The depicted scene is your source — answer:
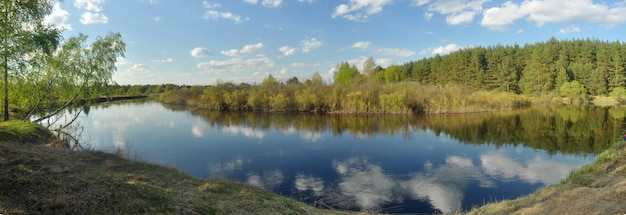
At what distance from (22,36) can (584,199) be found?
70.8ft

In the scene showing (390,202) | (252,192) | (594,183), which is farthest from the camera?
(390,202)

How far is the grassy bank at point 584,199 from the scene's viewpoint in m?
7.82

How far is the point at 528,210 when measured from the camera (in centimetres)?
870

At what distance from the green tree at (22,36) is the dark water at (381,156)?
6049mm

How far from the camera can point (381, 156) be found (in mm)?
21516

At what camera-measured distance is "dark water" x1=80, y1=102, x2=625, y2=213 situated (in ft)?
46.8

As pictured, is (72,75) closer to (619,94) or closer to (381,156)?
(381,156)

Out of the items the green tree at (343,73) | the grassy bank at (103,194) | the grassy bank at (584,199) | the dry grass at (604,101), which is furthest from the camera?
the green tree at (343,73)

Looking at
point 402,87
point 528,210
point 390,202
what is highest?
point 402,87

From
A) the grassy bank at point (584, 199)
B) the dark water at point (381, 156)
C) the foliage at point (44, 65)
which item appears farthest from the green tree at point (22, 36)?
the grassy bank at point (584, 199)

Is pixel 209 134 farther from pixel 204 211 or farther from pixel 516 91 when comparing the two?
pixel 516 91

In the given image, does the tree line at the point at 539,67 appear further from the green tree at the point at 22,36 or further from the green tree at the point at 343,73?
the green tree at the point at 22,36

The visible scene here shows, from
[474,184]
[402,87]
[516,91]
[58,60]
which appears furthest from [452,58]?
[58,60]

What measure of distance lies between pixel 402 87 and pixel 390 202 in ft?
143
